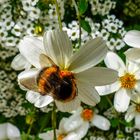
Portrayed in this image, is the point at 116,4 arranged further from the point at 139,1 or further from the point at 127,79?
the point at 127,79

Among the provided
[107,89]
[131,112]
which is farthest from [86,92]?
[131,112]

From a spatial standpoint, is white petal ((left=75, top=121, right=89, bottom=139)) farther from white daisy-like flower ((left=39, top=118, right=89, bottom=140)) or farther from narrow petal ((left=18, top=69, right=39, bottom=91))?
narrow petal ((left=18, top=69, right=39, bottom=91))

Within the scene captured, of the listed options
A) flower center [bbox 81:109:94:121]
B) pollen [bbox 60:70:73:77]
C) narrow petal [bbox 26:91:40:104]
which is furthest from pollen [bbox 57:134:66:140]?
pollen [bbox 60:70:73:77]

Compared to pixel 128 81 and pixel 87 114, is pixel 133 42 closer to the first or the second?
pixel 128 81

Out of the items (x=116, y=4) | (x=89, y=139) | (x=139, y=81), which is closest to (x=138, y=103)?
(x=139, y=81)

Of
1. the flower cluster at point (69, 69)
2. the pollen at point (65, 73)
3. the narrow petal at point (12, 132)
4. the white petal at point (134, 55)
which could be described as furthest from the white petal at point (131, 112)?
the pollen at point (65, 73)

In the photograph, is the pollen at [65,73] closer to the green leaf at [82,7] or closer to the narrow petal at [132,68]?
the green leaf at [82,7]
